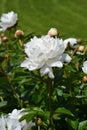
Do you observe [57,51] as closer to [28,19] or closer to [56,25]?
[56,25]

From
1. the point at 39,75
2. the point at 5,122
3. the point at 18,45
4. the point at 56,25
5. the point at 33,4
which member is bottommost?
the point at 5,122

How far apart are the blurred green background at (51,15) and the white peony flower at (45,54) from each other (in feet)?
19.0

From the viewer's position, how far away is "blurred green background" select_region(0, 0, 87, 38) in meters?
8.72

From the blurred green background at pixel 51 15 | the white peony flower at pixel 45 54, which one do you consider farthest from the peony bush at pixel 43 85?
the blurred green background at pixel 51 15

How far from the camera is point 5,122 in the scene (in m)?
1.87

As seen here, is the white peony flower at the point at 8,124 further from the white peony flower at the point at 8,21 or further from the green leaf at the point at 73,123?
the white peony flower at the point at 8,21

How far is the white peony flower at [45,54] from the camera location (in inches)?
83.4

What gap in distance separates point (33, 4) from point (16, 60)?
8.54 metres

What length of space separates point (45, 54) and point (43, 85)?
463 millimetres

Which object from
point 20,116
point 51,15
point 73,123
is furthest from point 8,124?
point 51,15

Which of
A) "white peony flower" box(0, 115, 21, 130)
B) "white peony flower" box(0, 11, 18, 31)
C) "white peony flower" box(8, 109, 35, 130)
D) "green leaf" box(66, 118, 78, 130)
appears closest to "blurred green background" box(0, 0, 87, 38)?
"white peony flower" box(0, 11, 18, 31)

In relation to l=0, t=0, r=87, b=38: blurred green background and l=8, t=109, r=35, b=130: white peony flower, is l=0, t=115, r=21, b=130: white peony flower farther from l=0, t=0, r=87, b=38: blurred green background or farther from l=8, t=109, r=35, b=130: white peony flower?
l=0, t=0, r=87, b=38: blurred green background

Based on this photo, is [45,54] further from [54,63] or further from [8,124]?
[8,124]

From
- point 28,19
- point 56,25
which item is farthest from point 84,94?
point 28,19
